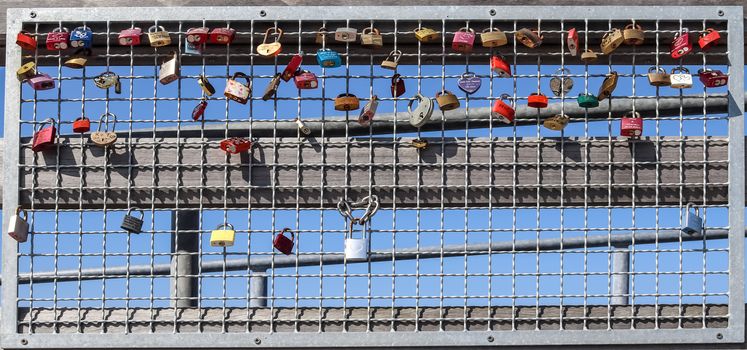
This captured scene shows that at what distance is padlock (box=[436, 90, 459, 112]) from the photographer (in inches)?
89.0

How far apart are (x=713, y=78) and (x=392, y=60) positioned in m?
0.90

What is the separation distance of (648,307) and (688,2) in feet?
2.94

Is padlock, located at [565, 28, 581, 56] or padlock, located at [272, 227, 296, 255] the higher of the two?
padlock, located at [565, 28, 581, 56]

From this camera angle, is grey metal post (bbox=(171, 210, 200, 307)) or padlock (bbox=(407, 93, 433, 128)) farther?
grey metal post (bbox=(171, 210, 200, 307))

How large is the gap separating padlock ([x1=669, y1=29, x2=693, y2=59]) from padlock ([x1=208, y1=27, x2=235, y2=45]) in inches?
48.6

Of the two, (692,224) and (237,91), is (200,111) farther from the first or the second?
(692,224)

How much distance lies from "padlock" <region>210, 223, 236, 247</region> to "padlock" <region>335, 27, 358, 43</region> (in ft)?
1.97

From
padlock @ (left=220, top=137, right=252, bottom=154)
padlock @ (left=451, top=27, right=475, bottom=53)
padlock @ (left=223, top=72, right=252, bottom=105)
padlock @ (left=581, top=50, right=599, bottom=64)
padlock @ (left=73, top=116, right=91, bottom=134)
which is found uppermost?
padlock @ (left=451, top=27, right=475, bottom=53)

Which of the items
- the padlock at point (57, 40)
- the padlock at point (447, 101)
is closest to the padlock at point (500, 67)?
the padlock at point (447, 101)

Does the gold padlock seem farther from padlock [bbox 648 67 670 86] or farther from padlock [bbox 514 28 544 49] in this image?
padlock [bbox 648 67 670 86]

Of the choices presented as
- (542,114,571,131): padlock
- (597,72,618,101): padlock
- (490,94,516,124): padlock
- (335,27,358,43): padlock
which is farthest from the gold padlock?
(597,72,618,101): padlock

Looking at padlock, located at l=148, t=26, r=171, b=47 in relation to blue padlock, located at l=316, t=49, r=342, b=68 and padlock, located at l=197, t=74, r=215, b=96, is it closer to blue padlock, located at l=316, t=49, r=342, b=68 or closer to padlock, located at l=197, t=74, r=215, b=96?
padlock, located at l=197, t=74, r=215, b=96

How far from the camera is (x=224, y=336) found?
2.33 metres

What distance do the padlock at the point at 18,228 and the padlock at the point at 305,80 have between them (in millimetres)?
848
